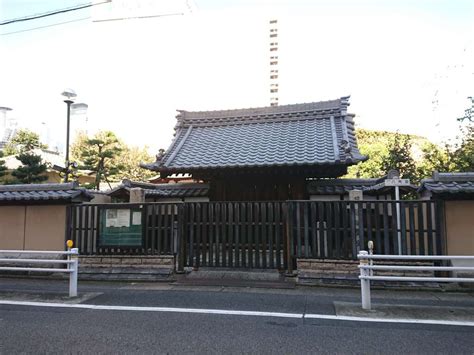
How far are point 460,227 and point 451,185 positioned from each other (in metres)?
0.96

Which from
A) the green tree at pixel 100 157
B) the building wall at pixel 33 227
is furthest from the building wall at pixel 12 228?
the green tree at pixel 100 157

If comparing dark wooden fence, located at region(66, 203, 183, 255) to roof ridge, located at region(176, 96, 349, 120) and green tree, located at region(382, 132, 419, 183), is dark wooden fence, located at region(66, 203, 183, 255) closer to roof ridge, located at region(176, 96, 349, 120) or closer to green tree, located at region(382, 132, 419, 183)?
roof ridge, located at region(176, 96, 349, 120)

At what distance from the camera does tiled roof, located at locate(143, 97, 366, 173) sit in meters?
9.41

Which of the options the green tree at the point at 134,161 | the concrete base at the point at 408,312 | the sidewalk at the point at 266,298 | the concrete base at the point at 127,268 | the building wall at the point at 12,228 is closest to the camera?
the concrete base at the point at 408,312

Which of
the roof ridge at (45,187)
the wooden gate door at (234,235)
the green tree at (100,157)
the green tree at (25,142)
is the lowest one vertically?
the wooden gate door at (234,235)

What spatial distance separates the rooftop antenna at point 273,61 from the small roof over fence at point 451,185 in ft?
177

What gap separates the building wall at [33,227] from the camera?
910 cm

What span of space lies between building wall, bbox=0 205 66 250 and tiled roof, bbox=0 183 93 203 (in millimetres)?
394

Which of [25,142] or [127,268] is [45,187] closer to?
[127,268]

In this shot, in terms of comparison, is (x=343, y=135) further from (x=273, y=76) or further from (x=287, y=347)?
(x=273, y=76)

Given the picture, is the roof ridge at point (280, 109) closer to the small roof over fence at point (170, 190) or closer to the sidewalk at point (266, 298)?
the small roof over fence at point (170, 190)

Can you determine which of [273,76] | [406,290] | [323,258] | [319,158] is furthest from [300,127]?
[273,76]

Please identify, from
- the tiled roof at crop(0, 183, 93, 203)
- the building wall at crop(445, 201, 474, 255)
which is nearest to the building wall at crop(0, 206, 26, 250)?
the tiled roof at crop(0, 183, 93, 203)

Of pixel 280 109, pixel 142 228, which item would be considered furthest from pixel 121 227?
pixel 280 109
